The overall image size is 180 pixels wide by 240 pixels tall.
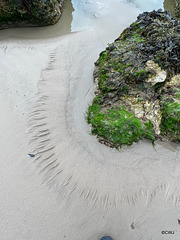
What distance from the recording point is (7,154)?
7.72 feet

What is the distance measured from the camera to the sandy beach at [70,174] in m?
1.98

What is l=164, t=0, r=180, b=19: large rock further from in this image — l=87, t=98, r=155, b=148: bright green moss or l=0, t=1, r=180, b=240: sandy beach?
l=87, t=98, r=155, b=148: bright green moss

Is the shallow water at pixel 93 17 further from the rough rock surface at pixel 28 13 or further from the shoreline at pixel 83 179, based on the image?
the shoreline at pixel 83 179

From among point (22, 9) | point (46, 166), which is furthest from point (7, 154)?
point (22, 9)

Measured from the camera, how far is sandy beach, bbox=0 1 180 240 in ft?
6.51

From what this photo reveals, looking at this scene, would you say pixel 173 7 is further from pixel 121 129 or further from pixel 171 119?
pixel 121 129

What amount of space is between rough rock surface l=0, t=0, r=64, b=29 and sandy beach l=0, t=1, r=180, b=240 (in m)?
1.78

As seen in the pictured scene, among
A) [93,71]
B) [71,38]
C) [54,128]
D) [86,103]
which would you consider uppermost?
[71,38]

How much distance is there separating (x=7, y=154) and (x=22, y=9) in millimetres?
3448

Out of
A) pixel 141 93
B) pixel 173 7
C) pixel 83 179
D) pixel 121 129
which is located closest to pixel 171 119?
pixel 141 93

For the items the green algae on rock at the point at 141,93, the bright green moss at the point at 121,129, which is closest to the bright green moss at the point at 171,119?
the green algae on rock at the point at 141,93

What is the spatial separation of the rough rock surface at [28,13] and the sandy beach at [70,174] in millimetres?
1777

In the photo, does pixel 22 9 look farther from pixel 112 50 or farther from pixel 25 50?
pixel 112 50

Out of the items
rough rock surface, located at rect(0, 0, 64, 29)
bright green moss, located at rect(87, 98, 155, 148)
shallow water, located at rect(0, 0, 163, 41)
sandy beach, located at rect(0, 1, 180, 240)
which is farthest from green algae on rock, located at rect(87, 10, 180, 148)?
rough rock surface, located at rect(0, 0, 64, 29)
